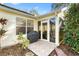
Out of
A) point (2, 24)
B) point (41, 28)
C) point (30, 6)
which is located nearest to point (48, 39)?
point (41, 28)

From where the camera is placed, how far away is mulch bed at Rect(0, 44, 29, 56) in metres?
3.45

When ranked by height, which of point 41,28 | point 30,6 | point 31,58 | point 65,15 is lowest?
point 31,58

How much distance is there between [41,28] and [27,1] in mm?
945

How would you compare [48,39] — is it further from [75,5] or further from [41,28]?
[75,5]

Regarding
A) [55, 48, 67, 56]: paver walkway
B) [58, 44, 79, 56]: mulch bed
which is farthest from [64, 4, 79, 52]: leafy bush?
[55, 48, 67, 56]: paver walkway

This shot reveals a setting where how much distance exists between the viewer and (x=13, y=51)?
11.4ft

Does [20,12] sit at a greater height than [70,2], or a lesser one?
lesser

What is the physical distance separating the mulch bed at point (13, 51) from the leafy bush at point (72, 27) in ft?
4.48

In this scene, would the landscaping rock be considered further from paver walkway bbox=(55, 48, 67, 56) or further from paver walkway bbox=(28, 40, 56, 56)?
paver walkway bbox=(55, 48, 67, 56)

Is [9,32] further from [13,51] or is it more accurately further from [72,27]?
[72,27]

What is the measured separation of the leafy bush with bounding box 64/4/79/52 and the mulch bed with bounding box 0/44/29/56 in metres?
1.37

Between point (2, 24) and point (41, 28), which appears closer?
point (2, 24)

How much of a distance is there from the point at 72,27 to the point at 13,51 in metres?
1.91

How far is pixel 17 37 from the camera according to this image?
352 cm
